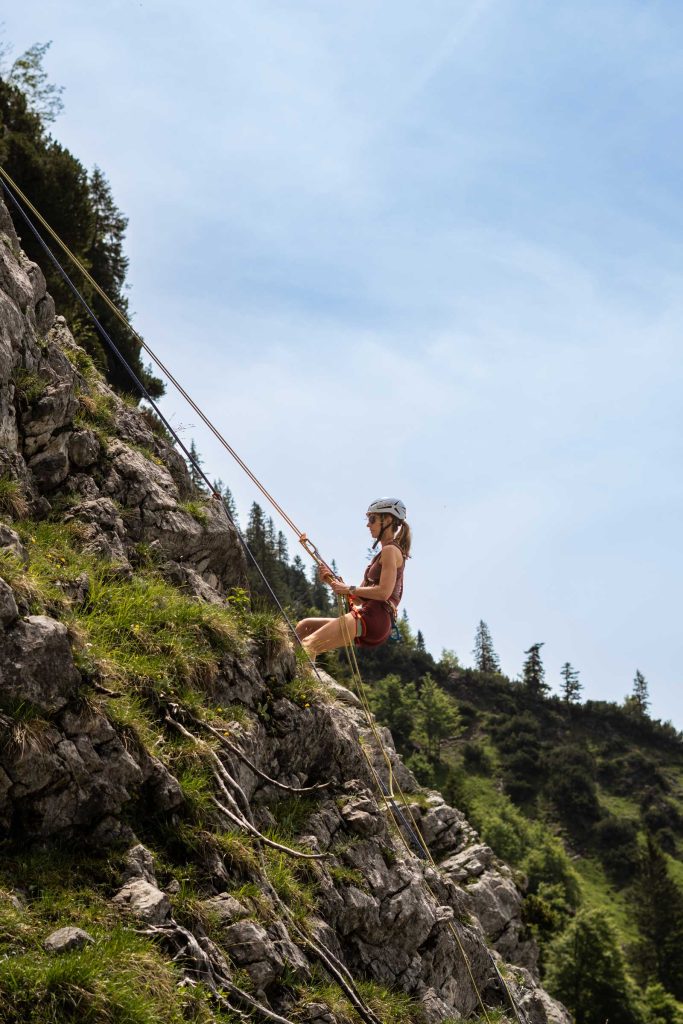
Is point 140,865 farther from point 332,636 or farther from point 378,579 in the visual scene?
point 378,579

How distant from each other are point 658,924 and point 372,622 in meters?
59.0

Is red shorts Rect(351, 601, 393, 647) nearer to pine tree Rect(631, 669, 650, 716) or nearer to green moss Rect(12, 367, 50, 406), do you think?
green moss Rect(12, 367, 50, 406)

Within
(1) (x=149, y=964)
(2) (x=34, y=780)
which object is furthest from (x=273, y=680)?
(1) (x=149, y=964)

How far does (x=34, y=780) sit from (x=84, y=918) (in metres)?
1.14

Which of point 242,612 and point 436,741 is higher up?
point 436,741

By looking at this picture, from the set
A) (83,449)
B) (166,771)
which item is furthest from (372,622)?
(166,771)

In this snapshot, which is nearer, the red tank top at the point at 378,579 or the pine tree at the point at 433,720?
the red tank top at the point at 378,579

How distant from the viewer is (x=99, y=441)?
11.7 metres

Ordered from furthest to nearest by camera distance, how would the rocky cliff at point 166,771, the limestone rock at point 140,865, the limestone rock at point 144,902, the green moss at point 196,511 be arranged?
the green moss at point 196,511
the limestone rock at point 140,865
the rocky cliff at point 166,771
the limestone rock at point 144,902

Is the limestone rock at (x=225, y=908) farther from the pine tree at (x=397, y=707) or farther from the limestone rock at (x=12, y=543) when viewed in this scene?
the pine tree at (x=397, y=707)

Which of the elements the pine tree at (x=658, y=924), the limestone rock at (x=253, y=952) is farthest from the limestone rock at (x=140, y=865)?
the pine tree at (x=658, y=924)

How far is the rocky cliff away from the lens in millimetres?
6020

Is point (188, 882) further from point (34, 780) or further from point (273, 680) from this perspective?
point (273, 680)

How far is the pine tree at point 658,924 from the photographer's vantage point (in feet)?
182
